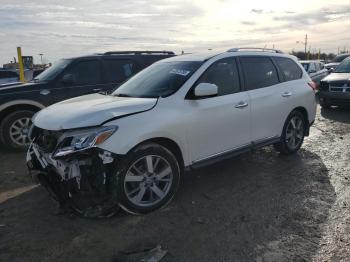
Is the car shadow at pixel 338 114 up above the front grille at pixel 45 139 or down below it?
below

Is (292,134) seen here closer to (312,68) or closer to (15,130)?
(15,130)

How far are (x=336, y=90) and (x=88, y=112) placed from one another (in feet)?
29.2

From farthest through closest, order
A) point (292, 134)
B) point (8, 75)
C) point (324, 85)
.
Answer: point (8, 75) → point (324, 85) → point (292, 134)

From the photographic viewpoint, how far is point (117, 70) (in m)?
8.20

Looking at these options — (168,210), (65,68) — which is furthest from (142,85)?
(65,68)

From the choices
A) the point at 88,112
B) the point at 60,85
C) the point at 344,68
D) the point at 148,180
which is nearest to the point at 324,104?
the point at 344,68

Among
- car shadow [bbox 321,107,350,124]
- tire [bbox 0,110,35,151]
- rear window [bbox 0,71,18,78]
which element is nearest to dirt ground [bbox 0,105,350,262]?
tire [bbox 0,110,35,151]

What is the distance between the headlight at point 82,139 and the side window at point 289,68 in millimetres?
3498

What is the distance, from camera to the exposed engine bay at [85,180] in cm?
375

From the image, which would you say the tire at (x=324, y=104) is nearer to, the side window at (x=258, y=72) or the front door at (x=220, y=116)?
the side window at (x=258, y=72)

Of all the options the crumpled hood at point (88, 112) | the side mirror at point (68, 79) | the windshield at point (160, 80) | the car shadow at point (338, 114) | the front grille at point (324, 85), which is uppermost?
the windshield at point (160, 80)

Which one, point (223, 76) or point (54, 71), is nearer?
point (223, 76)

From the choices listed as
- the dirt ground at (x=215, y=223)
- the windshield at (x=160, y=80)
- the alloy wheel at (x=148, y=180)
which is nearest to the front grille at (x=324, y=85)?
the dirt ground at (x=215, y=223)

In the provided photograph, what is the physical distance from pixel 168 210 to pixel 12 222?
5.63 ft
